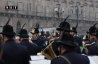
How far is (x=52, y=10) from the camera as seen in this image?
232 ft

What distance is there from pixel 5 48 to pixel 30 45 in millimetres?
3250

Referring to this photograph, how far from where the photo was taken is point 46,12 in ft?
228

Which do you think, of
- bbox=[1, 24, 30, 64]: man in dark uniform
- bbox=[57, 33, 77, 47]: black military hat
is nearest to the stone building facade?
bbox=[1, 24, 30, 64]: man in dark uniform

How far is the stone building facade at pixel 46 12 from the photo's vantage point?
6325cm

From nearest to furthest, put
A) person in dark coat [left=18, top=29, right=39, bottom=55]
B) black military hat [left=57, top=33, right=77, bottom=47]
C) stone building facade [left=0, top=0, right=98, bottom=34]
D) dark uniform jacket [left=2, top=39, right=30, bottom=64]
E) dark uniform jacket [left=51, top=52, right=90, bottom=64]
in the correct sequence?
dark uniform jacket [left=51, top=52, right=90, bottom=64] → black military hat [left=57, top=33, right=77, bottom=47] → dark uniform jacket [left=2, top=39, right=30, bottom=64] → person in dark coat [left=18, top=29, right=39, bottom=55] → stone building facade [left=0, top=0, right=98, bottom=34]

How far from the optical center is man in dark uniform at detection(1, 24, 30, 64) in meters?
7.64

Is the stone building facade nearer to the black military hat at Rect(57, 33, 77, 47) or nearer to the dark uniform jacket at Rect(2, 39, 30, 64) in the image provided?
the dark uniform jacket at Rect(2, 39, 30, 64)

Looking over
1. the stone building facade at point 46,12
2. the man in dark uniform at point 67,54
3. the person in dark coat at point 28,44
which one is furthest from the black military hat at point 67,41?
the stone building facade at point 46,12

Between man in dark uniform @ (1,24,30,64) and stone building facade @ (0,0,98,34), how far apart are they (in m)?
48.6

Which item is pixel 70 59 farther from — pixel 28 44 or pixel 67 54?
pixel 28 44

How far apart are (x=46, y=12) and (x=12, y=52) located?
6194 cm

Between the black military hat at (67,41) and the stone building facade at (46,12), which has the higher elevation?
the black military hat at (67,41)

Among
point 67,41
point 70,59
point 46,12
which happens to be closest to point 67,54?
point 70,59

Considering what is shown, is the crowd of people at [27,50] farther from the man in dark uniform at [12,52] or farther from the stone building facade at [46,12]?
the stone building facade at [46,12]
